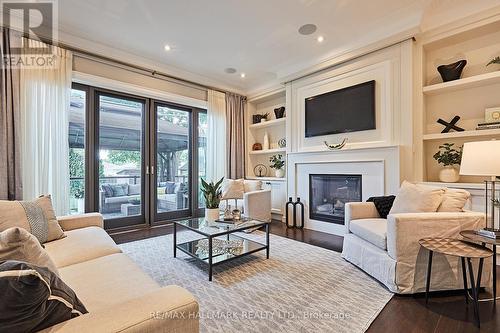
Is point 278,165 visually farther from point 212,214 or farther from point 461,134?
point 461,134

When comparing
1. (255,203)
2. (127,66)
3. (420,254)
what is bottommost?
(420,254)

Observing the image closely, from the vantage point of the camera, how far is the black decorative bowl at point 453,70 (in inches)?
115

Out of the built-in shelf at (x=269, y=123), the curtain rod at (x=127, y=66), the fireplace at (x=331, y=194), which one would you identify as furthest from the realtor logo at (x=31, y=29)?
the fireplace at (x=331, y=194)

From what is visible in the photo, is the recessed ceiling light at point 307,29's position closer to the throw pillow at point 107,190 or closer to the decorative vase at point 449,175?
the decorative vase at point 449,175

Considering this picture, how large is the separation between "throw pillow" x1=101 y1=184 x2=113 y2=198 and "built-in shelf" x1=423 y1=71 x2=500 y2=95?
15.5 feet

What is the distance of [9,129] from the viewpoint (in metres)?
2.83

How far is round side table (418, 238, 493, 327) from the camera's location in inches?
63.8

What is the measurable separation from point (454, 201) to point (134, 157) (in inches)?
169

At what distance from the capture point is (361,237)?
2.46m

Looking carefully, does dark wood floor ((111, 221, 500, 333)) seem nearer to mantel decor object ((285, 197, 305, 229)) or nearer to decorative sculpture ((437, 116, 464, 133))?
decorative sculpture ((437, 116, 464, 133))

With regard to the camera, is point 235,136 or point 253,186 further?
point 235,136

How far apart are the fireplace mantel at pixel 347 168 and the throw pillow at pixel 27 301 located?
342 cm

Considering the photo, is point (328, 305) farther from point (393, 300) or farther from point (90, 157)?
point (90, 157)

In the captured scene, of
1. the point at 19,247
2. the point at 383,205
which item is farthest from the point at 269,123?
the point at 19,247
